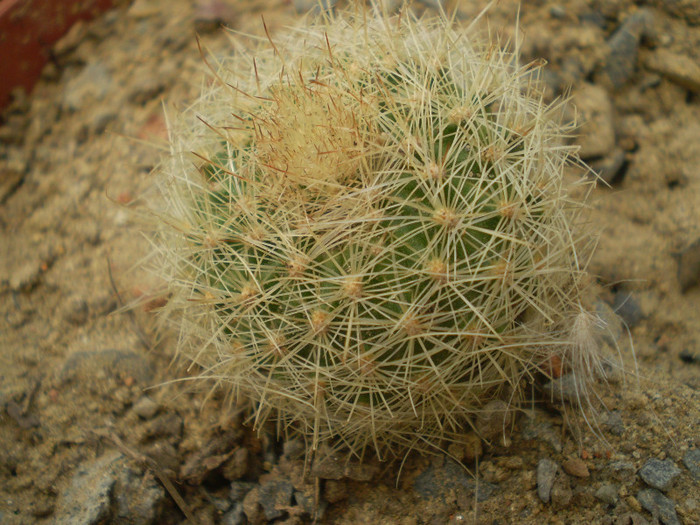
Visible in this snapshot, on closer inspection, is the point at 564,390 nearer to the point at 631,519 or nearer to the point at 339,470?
the point at 631,519

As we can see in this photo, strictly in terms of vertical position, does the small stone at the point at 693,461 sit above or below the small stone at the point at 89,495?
below

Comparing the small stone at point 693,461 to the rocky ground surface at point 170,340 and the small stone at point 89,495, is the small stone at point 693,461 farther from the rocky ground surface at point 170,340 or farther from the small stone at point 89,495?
the small stone at point 89,495

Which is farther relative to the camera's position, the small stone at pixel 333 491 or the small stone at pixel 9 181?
the small stone at pixel 9 181

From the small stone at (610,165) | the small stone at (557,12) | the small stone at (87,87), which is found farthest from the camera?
the small stone at (87,87)

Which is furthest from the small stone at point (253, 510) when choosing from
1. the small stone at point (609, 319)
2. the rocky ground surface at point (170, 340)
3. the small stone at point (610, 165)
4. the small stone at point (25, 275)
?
the small stone at point (610, 165)

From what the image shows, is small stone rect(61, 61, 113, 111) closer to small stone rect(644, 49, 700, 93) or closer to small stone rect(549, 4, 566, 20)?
small stone rect(549, 4, 566, 20)

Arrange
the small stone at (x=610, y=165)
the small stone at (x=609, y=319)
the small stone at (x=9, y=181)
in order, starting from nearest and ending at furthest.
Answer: the small stone at (x=609, y=319), the small stone at (x=610, y=165), the small stone at (x=9, y=181)

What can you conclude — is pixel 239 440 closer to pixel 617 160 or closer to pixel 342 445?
pixel 342 445

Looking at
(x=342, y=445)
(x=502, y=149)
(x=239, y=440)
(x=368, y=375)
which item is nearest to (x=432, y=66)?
(x=502, y=149)
